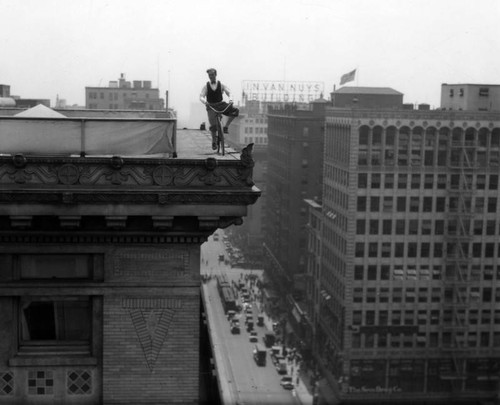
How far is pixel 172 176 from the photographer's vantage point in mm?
14008

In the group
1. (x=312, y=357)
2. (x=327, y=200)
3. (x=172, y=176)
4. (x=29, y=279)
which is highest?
(x=172, y=176)

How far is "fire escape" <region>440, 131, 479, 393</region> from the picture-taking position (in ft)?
279

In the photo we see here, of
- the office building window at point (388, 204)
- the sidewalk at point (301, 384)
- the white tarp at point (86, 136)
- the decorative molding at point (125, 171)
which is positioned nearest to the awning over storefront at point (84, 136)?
the white tarp at point (86, 136)

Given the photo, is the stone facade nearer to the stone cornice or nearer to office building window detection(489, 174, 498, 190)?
the stone cornice

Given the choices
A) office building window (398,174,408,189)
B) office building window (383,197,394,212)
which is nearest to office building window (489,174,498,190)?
office building window (398,174,408,189)

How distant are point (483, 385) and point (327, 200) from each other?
28.4m

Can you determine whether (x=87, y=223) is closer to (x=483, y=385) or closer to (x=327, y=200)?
(x=483, y=385)

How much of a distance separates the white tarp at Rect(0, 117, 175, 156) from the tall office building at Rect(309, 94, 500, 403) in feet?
233

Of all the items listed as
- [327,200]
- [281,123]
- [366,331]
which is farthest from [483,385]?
[281,123]

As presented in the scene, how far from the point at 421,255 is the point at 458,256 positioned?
3.97 m

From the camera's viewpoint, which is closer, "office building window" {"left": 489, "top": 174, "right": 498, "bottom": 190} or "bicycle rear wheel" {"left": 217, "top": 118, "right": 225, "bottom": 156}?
"bicycle rear wheel" {"left": 217, "top": 118, "right": 225, "bottom": 156}

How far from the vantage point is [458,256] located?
86125 millimetres

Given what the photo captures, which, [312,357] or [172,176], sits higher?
[172,176]

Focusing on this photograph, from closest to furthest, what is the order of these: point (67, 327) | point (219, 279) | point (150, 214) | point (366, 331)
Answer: point (150, 214) < point (67, 327) < point (366, 331) < point (219, 279)
